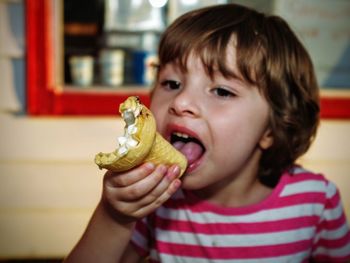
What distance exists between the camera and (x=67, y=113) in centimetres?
198

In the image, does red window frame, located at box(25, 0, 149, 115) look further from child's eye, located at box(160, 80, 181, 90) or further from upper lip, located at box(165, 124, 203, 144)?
upper lip, located at box(165, 124, 203, 144)

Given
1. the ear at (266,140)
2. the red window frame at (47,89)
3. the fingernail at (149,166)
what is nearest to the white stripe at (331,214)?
the ear at (266,140)

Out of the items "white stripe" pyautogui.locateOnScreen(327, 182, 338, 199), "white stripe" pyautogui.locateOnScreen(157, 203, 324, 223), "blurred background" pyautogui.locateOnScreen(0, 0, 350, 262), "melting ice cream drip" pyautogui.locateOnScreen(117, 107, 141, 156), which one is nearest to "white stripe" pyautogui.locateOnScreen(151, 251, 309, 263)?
"white stripe" pyautogui.locateOnScreen(157, 203, 324, 223)

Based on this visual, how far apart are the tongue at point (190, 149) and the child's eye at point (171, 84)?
0.53ft

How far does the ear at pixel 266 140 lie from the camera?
1.32 metres

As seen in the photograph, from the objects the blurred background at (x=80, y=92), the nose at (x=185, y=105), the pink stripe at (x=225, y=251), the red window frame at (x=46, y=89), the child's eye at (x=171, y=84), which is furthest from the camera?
the blurred background at (x=80, y=92)

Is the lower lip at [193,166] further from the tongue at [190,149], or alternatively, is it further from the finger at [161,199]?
the finger at [161,199]

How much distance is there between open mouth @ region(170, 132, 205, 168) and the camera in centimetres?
109

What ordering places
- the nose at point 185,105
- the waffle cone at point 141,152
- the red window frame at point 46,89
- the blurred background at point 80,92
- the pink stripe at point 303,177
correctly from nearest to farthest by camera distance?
the waffle cone at point 141,152 → the nose at point 185,105 → the pink stripe at point 303,177 → the red window frame at point 46,89 → the blurred background at point 80,92

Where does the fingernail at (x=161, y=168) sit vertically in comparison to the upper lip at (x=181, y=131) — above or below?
above

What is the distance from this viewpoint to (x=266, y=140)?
1.34m

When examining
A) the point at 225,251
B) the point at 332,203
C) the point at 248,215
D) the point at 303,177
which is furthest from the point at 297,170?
the point at 225,251

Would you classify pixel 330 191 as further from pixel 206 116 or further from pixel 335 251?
pixel 206 116

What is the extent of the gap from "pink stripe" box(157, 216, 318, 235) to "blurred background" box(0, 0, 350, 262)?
33.2 inches
